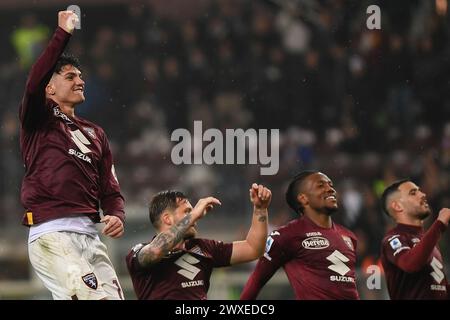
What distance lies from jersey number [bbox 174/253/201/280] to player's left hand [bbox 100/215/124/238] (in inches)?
22.3

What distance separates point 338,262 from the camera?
628 centimetres

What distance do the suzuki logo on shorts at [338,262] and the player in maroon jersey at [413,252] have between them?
45 cm

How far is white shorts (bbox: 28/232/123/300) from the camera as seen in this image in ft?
17.0

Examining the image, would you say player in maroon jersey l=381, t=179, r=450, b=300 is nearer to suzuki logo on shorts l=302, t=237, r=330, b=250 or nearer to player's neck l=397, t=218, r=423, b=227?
player's neck l=397, t=218, r=423, b=227

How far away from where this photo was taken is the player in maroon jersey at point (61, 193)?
519 centimetres

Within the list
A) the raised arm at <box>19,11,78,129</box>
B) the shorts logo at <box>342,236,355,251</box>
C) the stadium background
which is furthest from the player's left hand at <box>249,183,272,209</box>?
the stadium background

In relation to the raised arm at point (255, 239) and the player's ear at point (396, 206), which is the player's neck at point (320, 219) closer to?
the raised arm at point (255, 239)

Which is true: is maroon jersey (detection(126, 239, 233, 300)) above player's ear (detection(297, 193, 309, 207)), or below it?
below

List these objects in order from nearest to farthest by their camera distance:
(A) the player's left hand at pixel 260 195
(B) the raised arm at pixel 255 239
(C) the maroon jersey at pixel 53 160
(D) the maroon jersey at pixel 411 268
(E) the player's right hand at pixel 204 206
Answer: (C) the maroon jersey at pixel 53 160
(E) the player's right hand at pixel 204 206
(A) the player's left hand at pixel 260 195
(B) the raised arm at pixel 255 239
(D) the maroon jersey at pixel 411 268

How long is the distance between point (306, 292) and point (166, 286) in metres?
0.91

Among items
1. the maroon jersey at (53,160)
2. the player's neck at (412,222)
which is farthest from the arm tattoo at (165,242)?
the player's neck at (412,222)

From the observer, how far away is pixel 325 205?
641 centimetres
